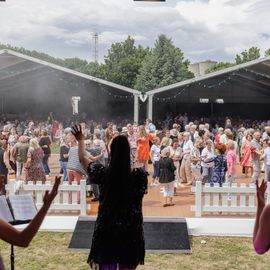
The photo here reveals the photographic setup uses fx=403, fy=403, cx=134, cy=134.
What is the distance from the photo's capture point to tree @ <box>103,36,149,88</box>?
61125mm

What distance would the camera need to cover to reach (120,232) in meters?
3.30

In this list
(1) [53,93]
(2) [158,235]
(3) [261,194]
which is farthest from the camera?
(1) [53,93]

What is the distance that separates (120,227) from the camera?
10.8ft

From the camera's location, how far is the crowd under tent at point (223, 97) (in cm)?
2788

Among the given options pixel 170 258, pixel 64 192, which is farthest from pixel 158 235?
pixel 64 192

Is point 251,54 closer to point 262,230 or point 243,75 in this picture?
point 243,75

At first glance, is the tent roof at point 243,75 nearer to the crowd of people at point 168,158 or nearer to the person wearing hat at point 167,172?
the crowd of people at point 168,158

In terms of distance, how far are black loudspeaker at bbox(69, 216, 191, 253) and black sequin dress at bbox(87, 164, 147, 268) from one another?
10.1 ft

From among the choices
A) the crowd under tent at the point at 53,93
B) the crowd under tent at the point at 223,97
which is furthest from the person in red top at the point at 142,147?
the crowd under tent at the point at 223,97

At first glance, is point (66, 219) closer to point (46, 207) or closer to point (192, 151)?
point (192, 151)

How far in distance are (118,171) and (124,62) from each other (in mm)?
59471

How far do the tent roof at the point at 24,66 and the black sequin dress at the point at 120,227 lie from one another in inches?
837

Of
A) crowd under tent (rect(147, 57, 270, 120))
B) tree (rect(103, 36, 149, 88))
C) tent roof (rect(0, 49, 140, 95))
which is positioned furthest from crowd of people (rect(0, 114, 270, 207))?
tree (rect(103, 36, 149, 88))

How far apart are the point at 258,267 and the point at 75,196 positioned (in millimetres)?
3706
